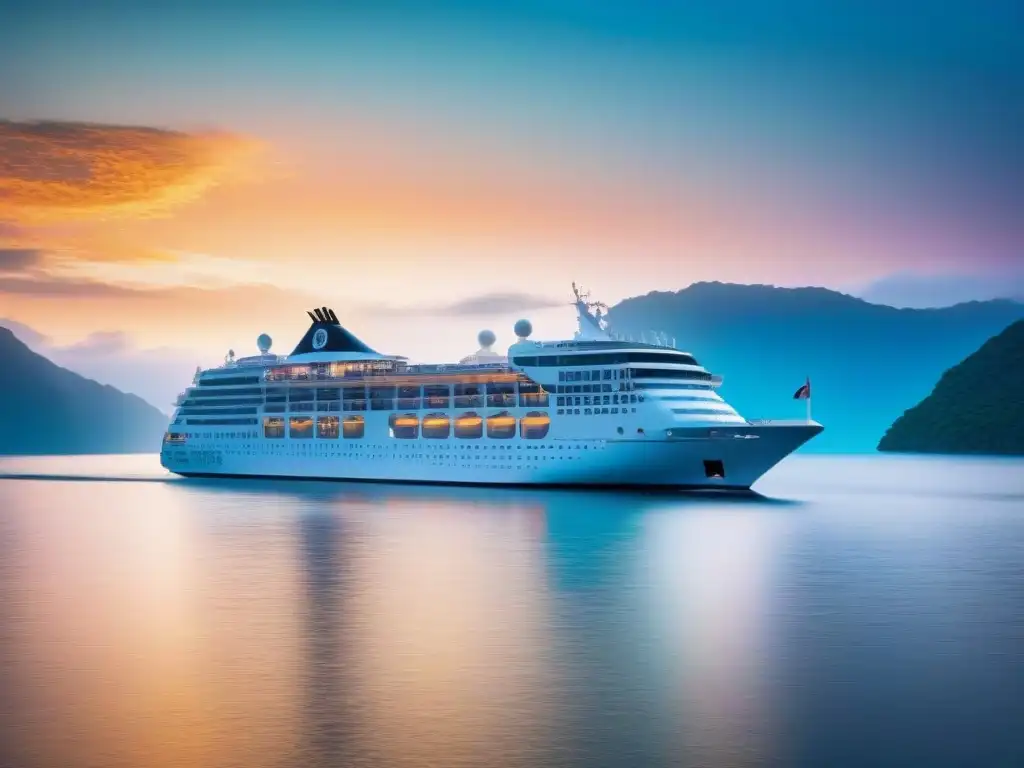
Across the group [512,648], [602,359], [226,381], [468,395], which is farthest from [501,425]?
[512,648]

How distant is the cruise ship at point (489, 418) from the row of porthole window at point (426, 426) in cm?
11

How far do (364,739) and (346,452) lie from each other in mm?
80416

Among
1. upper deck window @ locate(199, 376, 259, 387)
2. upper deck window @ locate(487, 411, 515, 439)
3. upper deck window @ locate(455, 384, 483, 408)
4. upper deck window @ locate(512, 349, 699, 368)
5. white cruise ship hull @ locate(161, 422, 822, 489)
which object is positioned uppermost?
upper deck window @ locate(199, 376, 259, 387)

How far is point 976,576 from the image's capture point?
4056cm

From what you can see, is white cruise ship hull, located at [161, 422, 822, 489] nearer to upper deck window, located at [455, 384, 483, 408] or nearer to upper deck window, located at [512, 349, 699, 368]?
upper deck window, located at [455, 384, 483, 408]

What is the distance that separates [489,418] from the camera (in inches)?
3403

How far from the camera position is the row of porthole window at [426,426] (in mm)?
84062

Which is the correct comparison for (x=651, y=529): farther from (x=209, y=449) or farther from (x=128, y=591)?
(x=209, y=449)

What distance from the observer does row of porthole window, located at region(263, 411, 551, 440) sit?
276ft

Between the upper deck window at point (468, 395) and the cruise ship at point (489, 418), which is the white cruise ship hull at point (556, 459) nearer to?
the cruise ship at point (489, 418)

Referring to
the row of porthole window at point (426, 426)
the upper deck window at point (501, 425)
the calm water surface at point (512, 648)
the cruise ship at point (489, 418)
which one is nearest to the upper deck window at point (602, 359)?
the cruise ship at point (489, 418)

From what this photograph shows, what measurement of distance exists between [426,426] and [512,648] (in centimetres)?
6573

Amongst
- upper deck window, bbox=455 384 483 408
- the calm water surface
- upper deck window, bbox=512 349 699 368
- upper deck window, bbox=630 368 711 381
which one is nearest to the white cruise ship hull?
upper deck window, bbox=455 384 483 408

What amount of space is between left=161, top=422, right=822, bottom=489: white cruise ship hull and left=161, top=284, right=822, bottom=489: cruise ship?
10cm
